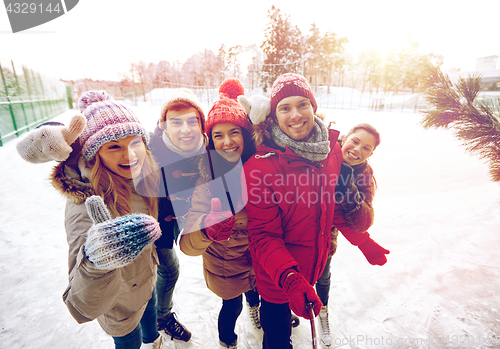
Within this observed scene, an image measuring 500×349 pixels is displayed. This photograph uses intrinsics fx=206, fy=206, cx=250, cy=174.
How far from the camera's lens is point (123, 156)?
1146 millimetres

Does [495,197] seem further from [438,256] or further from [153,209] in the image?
[153,209]

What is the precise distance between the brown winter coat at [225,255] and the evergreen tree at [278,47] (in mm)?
20003

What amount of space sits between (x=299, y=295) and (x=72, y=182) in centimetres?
125

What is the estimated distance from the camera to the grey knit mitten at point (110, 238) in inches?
32.8

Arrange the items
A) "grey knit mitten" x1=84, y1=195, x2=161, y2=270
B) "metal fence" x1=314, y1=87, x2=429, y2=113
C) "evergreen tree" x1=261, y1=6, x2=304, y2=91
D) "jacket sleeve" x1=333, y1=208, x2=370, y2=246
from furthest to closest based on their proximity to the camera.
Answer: "metal fence" x1=314, y1=87, x2=429, y2=113 → "evergreen tree" x1=261, y1=6, x2=304, y2=91 → "jacket sleeve" x1=333, y1=208, x2=370, y2=246 → "grey knit mitten" x1=84, y1=195, x2=161, y2=270

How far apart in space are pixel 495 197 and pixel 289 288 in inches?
196

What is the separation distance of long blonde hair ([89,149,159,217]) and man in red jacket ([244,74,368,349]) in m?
0.62

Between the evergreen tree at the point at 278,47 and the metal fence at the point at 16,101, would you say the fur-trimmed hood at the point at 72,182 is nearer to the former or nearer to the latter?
the metal fence at the point at 16,101

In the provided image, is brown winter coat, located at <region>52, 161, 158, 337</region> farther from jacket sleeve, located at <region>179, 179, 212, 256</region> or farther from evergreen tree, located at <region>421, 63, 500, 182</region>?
evergreen tree, located at <region>421, 63, 500, 182</region>

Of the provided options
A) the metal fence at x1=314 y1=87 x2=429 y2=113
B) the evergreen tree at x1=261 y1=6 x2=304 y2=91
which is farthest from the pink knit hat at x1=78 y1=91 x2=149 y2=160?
the metal fence at x1=314 y1=87 x2=429 y2=113

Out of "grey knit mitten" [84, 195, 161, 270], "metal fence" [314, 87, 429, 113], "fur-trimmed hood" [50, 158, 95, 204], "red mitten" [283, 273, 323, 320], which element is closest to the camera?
"grey knit mitten" [84, 195, 161, 270]

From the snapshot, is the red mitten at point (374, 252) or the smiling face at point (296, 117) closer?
the smiling face at point (296, 117)

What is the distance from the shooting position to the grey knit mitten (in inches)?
32.8

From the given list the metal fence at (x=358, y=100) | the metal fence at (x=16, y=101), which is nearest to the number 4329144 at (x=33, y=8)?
the metal fence at (x=16, y=101)
